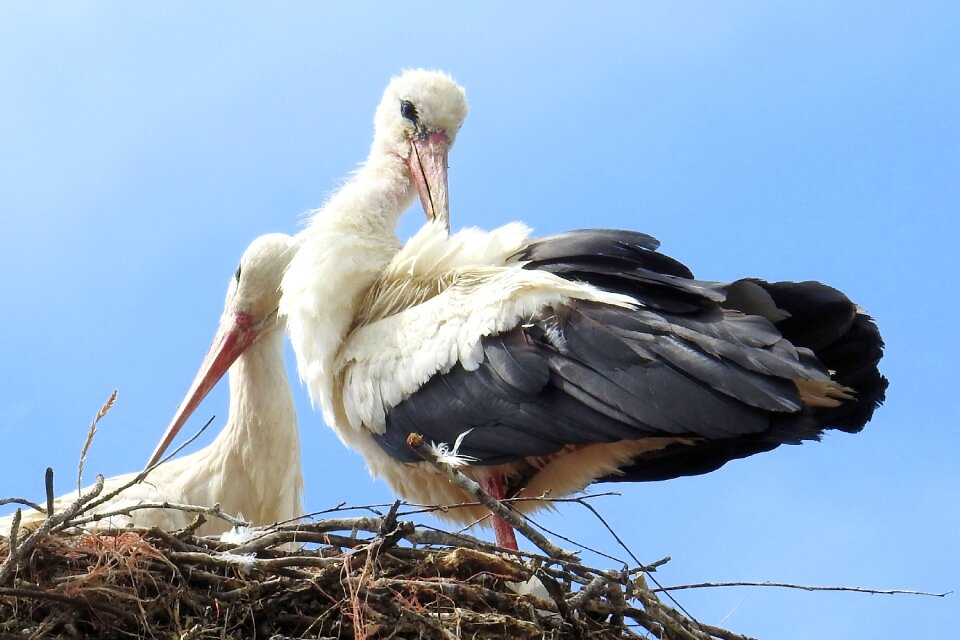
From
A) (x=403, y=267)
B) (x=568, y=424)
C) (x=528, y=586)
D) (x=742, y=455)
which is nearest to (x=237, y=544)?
(x=528, y=586)

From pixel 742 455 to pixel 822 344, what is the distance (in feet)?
1.58

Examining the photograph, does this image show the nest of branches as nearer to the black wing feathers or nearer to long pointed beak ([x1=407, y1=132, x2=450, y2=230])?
the black wing feathers

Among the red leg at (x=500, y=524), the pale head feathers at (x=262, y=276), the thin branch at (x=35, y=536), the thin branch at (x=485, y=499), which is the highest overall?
the pale head feathers at (x=262, y=276)

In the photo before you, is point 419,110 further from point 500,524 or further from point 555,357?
point 500,524

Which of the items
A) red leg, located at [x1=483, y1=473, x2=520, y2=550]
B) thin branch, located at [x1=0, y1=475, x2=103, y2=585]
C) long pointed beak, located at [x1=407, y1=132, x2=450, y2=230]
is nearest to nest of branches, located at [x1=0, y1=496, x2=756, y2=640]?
thin branch, located at [x1=0, y1=475, x2=103, y2=585]

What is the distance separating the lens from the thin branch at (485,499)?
11.2ft

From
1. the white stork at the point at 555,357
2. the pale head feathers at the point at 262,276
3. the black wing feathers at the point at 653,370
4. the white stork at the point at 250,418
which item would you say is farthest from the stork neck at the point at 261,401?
the black wing feathers at the point at 653,370

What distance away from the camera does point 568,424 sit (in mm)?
4535

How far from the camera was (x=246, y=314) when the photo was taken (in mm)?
6121

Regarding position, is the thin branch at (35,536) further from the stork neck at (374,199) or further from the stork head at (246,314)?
the stork head at (246,314)

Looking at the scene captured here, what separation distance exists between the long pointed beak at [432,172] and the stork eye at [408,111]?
10 cm

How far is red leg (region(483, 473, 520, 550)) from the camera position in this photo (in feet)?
15.7

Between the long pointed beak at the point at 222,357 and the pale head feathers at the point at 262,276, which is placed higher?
the pale head feathers at the point at 262,276

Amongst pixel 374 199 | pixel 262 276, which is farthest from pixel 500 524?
pixel 262 276
